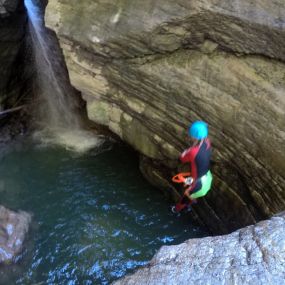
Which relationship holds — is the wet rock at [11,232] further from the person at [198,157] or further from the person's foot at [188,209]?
the person at [198,157]

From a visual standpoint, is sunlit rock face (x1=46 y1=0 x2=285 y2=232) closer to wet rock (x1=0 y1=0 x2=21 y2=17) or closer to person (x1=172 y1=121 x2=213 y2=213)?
person (x1=172 y1=121 x2=213 y2=213)

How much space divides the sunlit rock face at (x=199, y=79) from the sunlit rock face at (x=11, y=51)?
87.0 inches

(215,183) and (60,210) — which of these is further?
(60,210)

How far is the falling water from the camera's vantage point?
32.4ft

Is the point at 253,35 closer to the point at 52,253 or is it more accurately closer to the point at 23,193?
the point at 52,253

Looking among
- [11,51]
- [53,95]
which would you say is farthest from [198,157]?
[11,51]

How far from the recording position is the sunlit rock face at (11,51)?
29.9ft

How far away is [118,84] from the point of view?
752 cm

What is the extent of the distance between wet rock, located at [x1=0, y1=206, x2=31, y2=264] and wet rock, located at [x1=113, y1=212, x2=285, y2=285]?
340 cm

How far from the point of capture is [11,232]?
7.20 metres

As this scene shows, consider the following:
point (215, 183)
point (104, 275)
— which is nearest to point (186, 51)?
point (215, 183)

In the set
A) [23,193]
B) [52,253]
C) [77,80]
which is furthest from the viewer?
[23,193]

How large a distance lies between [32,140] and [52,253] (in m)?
3.87

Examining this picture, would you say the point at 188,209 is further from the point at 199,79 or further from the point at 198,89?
the point at 199,79
